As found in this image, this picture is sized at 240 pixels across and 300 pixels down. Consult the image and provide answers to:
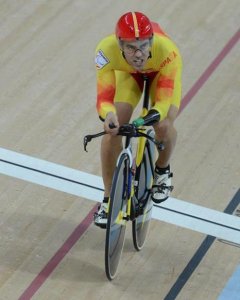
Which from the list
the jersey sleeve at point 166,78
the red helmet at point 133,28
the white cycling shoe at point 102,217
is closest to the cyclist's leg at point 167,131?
the jersey sleeve at point 166,78

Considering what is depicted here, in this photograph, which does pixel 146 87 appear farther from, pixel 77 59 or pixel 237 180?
pixel 77 59

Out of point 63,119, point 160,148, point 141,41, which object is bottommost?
point 63,119

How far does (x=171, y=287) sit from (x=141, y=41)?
152cm

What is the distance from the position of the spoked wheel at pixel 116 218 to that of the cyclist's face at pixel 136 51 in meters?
0.50

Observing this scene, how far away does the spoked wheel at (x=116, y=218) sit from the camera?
485 cm

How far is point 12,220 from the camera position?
18.9 ft

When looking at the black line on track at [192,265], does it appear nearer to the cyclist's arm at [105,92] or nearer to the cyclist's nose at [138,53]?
the cyclist's arm at [105,92]

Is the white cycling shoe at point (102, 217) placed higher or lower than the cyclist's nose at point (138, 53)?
lower

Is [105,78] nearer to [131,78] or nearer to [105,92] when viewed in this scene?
[105,92]

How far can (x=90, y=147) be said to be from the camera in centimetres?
643

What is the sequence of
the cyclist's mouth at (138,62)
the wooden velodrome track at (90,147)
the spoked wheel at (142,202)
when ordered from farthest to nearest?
the wooden velodrome track at (90,147) → the spoked wheel at (142,202) → the cyclist's mouth at (138,62)

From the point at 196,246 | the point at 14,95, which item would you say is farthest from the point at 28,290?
the point at 14,95

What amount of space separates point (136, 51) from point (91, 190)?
1.51m

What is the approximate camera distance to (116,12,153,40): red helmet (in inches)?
183
